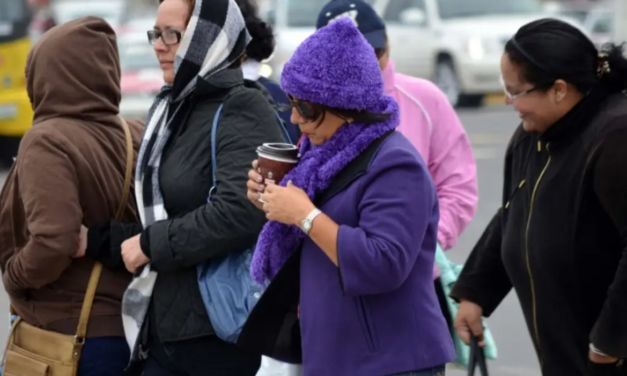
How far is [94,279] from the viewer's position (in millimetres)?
3945

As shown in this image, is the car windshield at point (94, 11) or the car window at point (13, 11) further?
the car windshield at point (94, 11)

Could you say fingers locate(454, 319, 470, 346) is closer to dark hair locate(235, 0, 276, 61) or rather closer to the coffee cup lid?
the coffee cup lid

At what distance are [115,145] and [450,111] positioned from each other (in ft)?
5.11

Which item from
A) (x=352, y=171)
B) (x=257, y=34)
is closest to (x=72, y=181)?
(x=352, y=171)

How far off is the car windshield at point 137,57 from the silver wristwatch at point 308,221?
14.9 metres

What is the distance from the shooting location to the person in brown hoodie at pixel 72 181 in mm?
3807

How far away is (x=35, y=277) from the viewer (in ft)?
12.6

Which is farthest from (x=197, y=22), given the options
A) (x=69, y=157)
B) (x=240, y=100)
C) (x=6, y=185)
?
(x=6, y=185)

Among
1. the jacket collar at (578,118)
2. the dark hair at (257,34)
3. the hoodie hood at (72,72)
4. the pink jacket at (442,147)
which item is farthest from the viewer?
the dark hair at (257,34)

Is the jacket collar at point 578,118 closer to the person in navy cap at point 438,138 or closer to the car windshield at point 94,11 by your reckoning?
the person in navy cap at point 438,138

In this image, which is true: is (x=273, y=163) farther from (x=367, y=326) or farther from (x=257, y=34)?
(x=257, y=34)

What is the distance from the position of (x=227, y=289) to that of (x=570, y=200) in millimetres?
1089

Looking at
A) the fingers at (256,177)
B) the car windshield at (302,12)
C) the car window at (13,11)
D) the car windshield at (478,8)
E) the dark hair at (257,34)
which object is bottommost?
the car windshield at (302,12)

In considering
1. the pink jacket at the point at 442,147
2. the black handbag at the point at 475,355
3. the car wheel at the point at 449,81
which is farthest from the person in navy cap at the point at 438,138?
the car wheel at the point at 449,81
